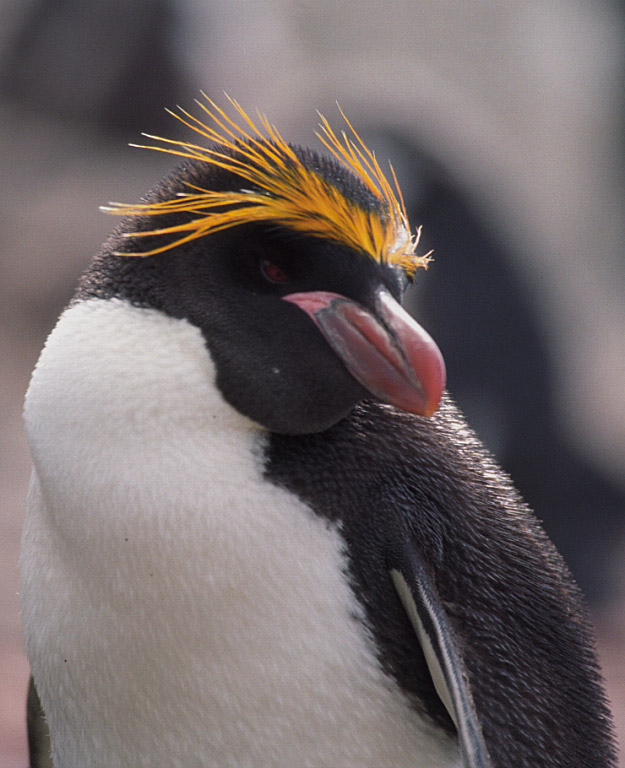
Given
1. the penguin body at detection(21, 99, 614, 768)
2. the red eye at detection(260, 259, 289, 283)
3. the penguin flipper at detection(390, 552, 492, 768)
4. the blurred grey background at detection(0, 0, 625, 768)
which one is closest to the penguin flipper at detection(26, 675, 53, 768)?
the penguin body at detection(21, 99, 614, 768)

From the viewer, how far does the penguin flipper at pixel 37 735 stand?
1516mm

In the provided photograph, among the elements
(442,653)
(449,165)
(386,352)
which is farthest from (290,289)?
(449,165)

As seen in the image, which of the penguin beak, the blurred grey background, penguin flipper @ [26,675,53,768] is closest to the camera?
the penguin beak

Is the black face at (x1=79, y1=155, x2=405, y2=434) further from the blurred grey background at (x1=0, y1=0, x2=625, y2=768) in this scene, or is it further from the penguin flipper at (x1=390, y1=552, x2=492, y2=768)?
the blurred grey background at (x1=0, y1=0, x2=625, y2=768)

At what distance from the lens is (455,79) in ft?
14.1

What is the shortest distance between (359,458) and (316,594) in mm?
157

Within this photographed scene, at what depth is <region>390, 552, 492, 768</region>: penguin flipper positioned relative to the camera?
103 centimetres

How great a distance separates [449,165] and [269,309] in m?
2.47

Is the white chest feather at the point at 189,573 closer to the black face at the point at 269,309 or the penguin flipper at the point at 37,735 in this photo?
the black face at the point at 269,309

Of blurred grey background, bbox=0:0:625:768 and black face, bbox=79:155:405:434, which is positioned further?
blurred grey background, bbox=0:0:625:768

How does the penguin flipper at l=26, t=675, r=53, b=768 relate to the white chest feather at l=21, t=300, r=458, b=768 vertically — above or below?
below

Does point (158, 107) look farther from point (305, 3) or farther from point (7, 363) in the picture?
point (7, 363)

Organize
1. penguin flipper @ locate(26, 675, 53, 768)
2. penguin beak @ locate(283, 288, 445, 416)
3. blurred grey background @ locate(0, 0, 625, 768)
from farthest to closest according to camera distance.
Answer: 1. blurred grey background @ locate(0, 0, 625, 768)
2. penguin flipper @ locate(26, 675, 53, 768)
3. penguin beak @ locate(283, 288, 445, 416)

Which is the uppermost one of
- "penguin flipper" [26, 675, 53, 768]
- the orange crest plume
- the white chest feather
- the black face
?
the orange crest plume
